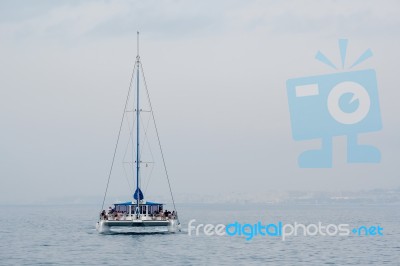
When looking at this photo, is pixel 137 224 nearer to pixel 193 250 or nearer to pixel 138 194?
pixel 138 194

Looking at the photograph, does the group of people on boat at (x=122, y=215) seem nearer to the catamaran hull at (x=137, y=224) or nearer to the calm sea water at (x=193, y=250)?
the catamaran hull at (x=137, y=224)

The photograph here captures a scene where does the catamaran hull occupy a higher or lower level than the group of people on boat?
lower

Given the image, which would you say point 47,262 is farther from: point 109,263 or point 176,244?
point 176,244

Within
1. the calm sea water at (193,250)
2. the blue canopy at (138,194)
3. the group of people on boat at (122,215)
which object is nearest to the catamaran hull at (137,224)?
the group of people on boat at (122,215)

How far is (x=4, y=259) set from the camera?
69.9m

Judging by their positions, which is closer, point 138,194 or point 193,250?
point 193,250

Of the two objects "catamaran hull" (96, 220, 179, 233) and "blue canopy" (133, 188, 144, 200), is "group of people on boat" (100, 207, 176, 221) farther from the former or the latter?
"blue canopy" (133, 188, 144, 200)

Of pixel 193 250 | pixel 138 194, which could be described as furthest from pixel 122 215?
pixel 193 250

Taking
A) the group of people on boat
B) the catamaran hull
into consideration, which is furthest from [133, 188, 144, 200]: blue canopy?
the catamaran hull

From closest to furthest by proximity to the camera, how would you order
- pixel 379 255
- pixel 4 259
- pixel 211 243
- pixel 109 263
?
1. pixel 109 263
2. pixel 4 259
3. pixel 379 255
4. pixel 211 243

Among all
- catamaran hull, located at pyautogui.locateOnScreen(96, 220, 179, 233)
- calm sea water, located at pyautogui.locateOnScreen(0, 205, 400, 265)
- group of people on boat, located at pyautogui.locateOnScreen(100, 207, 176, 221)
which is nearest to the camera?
calm sea water, located at pyautogui.locateOnScreen(0, 205, 400, 265)

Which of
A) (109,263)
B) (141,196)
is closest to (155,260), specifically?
(109,263)

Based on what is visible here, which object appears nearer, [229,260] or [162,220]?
[229,260]

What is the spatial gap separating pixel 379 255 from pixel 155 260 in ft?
77.9
